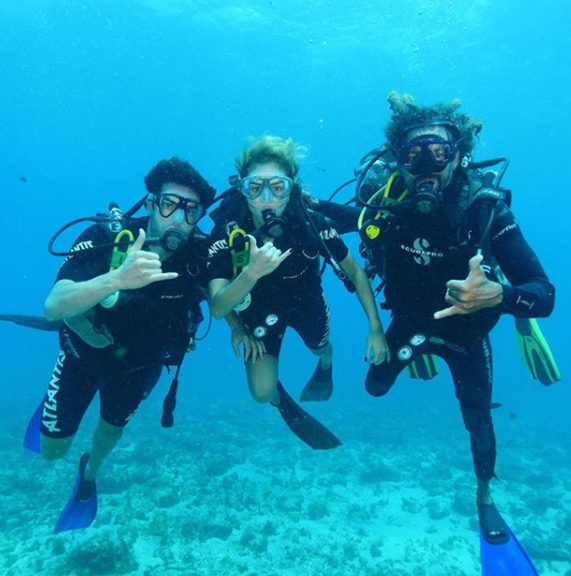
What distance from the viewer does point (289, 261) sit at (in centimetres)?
527

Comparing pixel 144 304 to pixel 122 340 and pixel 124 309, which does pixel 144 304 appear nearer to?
pixel 124 309

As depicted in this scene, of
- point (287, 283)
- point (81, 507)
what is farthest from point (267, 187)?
point (81, 507)

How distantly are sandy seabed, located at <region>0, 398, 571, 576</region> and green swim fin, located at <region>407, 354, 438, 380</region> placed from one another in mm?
4941

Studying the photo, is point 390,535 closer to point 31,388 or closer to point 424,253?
point 424,253

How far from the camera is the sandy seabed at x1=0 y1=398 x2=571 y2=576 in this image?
29.5 ft

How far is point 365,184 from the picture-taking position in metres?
6.48

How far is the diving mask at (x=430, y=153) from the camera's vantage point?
454 centimetres

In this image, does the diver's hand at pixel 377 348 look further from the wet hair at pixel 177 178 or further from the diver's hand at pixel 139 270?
the diver's hand at pixel 139 270

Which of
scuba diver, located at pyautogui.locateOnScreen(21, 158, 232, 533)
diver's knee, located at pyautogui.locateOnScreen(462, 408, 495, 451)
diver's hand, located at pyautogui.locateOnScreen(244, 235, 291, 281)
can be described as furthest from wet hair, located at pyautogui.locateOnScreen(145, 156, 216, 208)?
diver's knee, located at pyautogui.locateOnScreen(462, 408, 495, 451)

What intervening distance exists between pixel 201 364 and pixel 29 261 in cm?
13794

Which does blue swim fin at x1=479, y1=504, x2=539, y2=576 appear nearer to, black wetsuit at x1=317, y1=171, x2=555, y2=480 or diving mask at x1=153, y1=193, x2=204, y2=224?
→ black wetsuit at x1=317, y1=171, x2=555, y2=480

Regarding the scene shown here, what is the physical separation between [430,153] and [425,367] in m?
4.02

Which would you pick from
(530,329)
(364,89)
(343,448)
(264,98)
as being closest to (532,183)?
(364,89)

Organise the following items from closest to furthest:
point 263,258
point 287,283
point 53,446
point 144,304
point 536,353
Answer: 1. point 263,258
2. point 144,304
3. point 287,283
4. point 53,446
5. point 536,353
